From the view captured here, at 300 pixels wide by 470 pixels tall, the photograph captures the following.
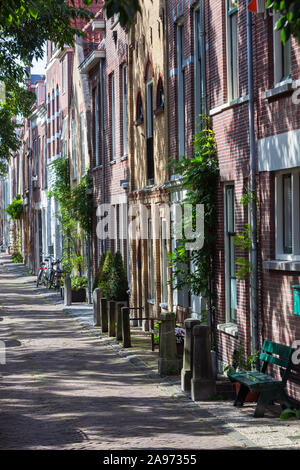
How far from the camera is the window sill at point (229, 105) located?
1268cm

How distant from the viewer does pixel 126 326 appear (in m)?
17.1

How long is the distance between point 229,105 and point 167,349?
3.85 m

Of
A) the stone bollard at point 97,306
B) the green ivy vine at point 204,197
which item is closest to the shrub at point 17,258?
the stone bollard at point 97,306

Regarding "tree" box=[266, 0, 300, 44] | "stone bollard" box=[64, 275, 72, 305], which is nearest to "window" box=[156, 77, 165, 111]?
"stone bollard" box=[64, 275, 72, 305]

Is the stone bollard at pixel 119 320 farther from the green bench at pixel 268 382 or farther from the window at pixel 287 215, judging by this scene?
the green bench at pixel 268 382

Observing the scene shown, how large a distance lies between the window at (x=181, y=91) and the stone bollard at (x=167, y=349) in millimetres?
4364

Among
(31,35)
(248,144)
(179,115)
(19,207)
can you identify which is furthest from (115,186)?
(19,207)

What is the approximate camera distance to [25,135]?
55812mm

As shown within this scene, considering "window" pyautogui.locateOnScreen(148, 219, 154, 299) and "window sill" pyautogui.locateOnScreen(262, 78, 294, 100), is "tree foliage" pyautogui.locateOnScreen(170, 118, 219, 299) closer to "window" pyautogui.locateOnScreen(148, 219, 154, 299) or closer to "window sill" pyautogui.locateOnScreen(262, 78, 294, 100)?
"window sill" pyautogui.locateOnScreen(262, 78, 294, 100)

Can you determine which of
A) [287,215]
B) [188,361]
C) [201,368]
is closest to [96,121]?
[188,361]

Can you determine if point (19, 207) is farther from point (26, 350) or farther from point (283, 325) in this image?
point (283, 325)

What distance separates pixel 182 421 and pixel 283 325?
1.96 metres

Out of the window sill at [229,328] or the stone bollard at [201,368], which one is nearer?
the stone bollard at [201,368]

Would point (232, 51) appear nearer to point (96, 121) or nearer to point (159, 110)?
point (159, 110)
